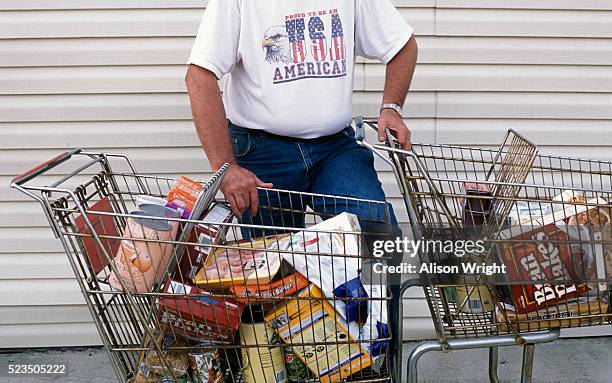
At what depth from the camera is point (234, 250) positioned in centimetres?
256

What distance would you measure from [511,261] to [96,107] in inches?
96.3

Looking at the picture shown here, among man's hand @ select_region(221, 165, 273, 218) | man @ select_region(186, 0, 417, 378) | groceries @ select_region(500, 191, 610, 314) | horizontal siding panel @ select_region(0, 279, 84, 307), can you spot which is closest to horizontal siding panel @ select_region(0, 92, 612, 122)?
horizontal siding panel @ select_region(0, 279, 84, 307)

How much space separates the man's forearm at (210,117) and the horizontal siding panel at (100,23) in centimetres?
120

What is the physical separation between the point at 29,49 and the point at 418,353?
8.61ft

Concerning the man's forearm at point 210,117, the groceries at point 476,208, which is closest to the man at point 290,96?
the man's forearm at point 210,117

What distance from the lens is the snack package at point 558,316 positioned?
2611mm

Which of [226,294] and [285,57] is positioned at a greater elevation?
[285,57]

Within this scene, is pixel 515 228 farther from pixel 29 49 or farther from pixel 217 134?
pixel 29 49

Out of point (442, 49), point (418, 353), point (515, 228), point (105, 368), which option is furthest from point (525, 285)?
point (105, 368)

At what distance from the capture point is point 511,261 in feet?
8.36

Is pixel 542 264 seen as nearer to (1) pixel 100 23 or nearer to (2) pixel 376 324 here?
(2) pixel 376 324

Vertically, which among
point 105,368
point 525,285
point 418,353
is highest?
point 525,285

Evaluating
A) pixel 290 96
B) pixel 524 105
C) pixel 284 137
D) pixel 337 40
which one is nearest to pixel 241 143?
pixel 284 137

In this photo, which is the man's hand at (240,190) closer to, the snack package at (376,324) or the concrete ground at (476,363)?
the snack package at (376,324)
